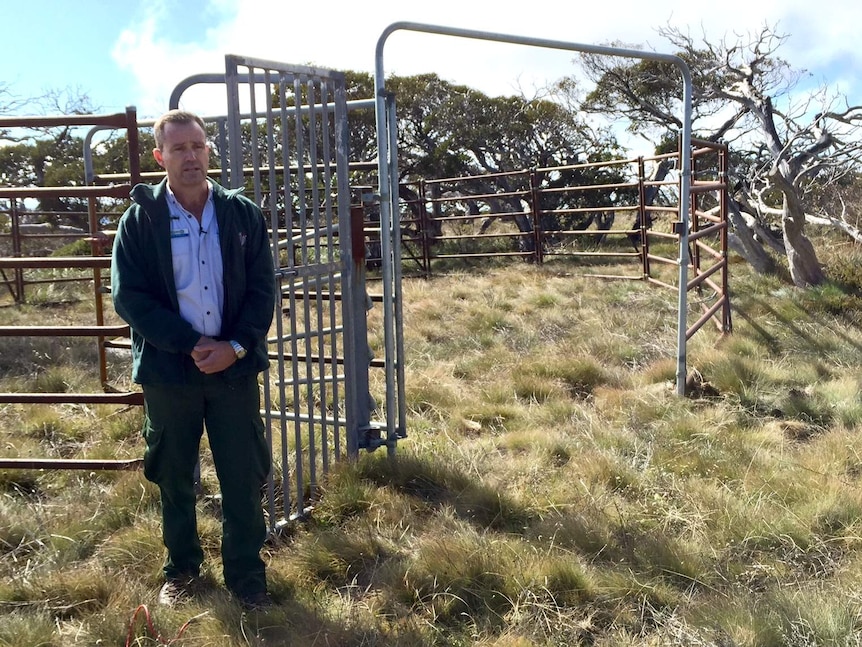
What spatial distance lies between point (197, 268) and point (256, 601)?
4.01 ft

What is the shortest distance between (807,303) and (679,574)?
561 cm

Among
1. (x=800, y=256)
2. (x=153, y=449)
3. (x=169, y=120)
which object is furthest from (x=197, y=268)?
(x=800, y=256)

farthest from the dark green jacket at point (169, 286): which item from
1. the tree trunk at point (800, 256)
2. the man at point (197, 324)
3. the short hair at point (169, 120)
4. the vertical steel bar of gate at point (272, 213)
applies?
the tree trunk at point (800, 256)

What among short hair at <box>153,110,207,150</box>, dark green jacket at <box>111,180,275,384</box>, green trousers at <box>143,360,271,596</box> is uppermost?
short hair at <box>153,110,207,150</box>

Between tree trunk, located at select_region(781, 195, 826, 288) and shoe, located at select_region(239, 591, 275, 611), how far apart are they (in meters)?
7.21

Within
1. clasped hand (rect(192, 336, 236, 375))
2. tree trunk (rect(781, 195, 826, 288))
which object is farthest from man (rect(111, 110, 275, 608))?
tree trunk (rect(781, 195, 826, 288))

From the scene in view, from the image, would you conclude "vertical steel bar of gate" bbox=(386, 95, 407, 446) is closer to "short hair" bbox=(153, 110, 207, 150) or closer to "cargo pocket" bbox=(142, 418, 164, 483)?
"short hair" bbox=(153, 110, 207, 150)

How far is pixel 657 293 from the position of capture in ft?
29.9

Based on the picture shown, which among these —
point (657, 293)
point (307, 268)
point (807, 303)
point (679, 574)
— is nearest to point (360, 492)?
point (307, 268)

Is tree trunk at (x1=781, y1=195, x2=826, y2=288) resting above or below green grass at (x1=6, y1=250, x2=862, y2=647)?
above

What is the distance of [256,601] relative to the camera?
9.15 ft

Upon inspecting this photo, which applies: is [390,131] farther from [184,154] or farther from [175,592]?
[175,592]

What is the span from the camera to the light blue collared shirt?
265cm

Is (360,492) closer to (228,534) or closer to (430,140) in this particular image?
(228,534)
